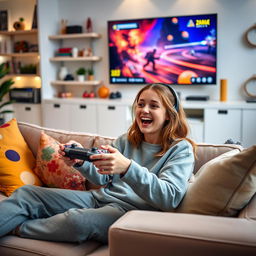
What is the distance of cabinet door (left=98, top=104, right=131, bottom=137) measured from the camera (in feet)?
15.2

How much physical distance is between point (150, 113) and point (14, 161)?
98 cm

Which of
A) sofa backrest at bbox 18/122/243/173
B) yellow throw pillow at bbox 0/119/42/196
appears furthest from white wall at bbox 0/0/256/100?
yellow throw pillow at bbox 0/119/42/196

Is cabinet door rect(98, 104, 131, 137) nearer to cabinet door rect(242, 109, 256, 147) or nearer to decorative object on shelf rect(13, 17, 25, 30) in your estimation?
cabinet door rect(242, 109, 256, 147)

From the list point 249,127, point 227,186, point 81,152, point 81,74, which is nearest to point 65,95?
point 81,74

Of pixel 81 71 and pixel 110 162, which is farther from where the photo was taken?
pixel 81 71

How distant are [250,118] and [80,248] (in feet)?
9.94

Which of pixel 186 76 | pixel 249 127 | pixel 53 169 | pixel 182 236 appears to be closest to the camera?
pixel 182 236

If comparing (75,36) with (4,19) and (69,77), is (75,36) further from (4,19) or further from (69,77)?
(4,19)

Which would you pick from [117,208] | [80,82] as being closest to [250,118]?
[80,82]

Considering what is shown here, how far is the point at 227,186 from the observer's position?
1372 mm

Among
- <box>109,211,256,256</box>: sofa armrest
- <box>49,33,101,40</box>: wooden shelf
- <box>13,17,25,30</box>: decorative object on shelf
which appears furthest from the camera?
<box>13,17,25,30</box>: decorative object on shelf

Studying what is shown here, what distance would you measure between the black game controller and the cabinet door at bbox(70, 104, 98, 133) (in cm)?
329

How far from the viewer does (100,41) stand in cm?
516

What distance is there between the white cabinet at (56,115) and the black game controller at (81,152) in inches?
139
